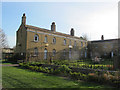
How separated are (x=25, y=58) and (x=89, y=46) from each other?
28263 mm

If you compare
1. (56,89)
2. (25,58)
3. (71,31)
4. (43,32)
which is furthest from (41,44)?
(56,89)

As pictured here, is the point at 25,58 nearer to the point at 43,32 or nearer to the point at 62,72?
the point at 43,32

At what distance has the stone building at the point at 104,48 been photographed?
39625 millimetres

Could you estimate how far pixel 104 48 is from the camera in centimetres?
4231

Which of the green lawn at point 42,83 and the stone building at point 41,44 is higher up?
the stone building at point 41,44

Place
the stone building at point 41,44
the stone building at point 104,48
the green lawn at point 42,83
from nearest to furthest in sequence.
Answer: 1. the green lawn at point 42,83
2. the stone building at point 41,44
3. the stone building at point 104,48

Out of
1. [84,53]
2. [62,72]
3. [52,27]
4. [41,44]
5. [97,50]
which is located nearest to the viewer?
[62,72]

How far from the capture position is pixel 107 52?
40.6 m

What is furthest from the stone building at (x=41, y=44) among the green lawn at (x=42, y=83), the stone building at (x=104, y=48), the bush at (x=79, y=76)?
the green lawn at (x=42, y=83)

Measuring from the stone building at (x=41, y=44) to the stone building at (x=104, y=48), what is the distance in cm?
1099

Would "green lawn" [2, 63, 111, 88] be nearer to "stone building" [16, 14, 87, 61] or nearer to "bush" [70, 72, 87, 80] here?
"bush" [70, 72, 87, 80]

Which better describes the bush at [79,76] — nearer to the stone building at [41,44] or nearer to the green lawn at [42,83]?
the green lawn at [42,83]

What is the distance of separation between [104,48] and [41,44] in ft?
88.1

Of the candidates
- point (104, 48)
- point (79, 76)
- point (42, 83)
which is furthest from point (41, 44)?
point (104, 48)
